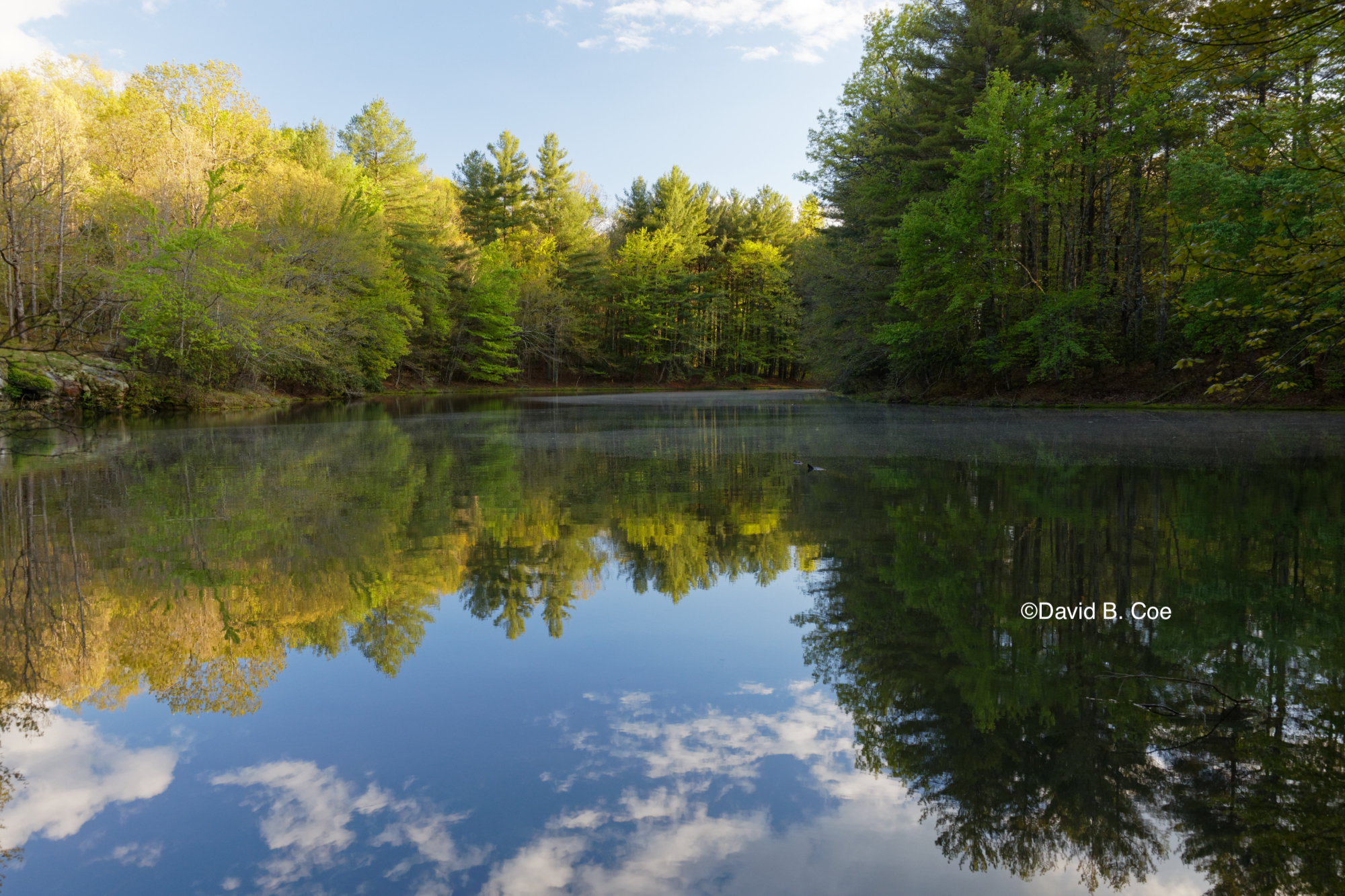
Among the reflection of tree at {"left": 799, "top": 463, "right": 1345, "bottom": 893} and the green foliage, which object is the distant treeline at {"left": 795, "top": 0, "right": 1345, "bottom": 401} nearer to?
the reflection of tree at {"left": 799, "top": 463, "right": 1345, "bottom": 893}

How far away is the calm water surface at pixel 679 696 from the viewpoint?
7.27ft

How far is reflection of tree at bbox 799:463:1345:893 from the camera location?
2262mm

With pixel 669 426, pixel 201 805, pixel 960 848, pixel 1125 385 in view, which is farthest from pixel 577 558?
pixel 1125 385

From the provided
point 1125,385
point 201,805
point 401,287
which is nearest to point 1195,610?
point 201,805

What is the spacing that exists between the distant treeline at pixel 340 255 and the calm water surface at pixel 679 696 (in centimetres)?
367

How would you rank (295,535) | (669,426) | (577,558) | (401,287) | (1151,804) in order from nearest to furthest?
(1151,804), (577,558), (295,535), (669,426), (401,287)

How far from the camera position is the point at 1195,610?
4.05 metres

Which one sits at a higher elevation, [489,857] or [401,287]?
[401,287]

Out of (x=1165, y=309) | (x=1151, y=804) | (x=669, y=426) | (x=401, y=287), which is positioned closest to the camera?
(x=1151, y=804)

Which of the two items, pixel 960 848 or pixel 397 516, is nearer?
pixel 960 848

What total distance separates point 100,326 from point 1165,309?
31.8 meters

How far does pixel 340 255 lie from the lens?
102 ft

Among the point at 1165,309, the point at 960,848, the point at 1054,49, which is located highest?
the point at 1054,49

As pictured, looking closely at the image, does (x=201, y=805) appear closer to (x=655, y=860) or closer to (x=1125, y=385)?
(x=655, y=860)
